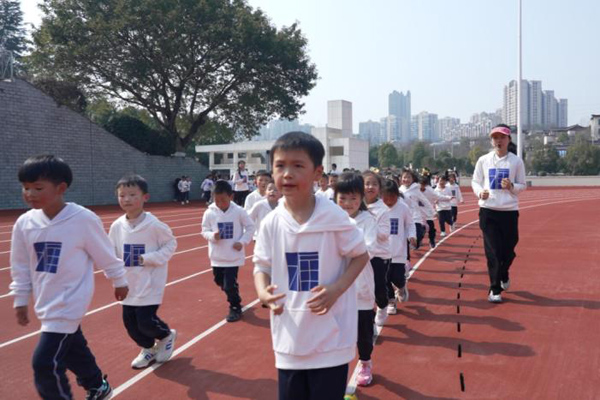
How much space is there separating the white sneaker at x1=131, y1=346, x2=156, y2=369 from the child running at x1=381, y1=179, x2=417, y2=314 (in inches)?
103

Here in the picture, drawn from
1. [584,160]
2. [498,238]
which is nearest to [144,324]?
[498,238]

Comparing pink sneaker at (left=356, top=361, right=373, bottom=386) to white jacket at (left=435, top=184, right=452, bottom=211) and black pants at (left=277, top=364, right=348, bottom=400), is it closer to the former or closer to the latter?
black pants at (left=277, top=364, right=348, bottom=400)

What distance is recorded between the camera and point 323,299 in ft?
6.66

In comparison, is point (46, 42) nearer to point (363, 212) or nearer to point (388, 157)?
point (363, 212)

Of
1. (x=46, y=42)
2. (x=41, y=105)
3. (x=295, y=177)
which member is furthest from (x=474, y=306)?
(x=46, y=42)

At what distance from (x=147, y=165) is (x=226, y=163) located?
30156mm

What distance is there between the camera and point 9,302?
629 cm

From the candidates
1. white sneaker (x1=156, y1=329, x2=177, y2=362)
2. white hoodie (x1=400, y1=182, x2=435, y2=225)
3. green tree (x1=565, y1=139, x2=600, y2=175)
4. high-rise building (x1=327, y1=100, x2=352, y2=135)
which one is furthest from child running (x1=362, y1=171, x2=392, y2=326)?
green tree (x1=565, y1=139, x2=600, y2=175)

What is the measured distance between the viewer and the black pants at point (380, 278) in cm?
458

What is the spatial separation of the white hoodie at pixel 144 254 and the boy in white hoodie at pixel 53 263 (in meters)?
0.89

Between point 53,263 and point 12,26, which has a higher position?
point 12,26

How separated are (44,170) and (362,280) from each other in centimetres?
223

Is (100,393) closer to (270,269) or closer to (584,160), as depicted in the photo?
(270,269)

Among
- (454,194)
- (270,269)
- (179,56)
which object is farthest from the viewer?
(179,56)
